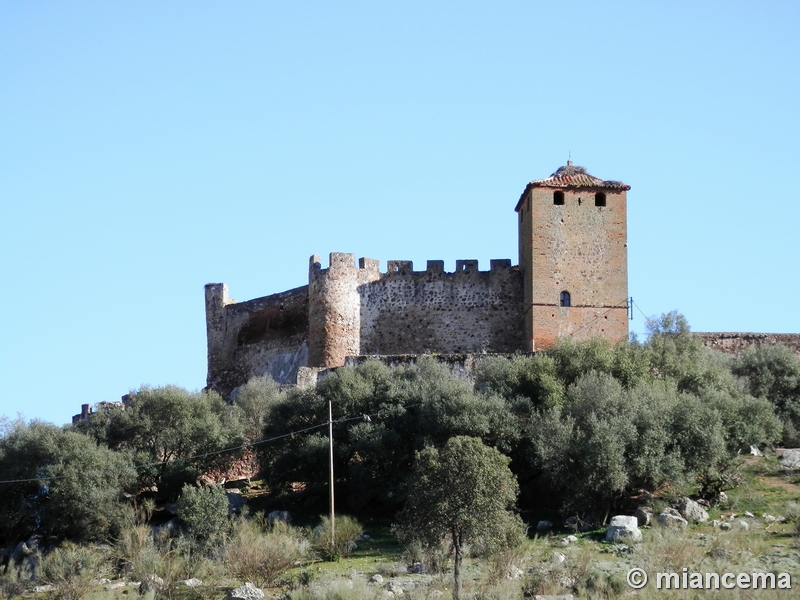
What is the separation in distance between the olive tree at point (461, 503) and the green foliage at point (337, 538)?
1.98 metres

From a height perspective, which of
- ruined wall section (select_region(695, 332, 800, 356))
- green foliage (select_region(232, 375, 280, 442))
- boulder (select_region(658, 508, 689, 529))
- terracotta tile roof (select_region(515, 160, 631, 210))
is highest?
terracotta tile roof (select_region(515, 160, 631, 210))

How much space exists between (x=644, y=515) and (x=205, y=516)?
933cm

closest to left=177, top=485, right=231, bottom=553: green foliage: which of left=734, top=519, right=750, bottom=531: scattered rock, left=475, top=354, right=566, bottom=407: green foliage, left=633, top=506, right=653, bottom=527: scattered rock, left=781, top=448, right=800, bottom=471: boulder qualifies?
left=475, top=354, right=566, bottom=407: green foliage

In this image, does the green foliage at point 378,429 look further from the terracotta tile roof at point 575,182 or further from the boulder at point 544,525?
the terracotta tile roof at point 575,182

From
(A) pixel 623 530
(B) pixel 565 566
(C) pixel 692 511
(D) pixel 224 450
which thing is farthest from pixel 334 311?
(B) pixel 565 566

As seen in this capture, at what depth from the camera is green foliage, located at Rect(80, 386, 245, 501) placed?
3622 cm

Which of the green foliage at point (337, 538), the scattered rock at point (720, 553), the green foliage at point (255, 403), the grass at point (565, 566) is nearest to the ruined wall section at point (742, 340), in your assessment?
A: the green foliage at point (255, 403)

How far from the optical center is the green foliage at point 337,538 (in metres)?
30.4

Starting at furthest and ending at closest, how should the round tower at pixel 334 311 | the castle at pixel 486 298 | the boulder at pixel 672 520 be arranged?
the round tower at pixel 334 311
the castle at pixel 486 298
the boulder at pixel 672 520

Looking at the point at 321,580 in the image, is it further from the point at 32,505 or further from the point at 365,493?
the point at 32,505

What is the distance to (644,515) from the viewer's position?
31.2 metres

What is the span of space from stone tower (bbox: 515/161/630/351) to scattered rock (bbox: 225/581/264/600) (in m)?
18.5

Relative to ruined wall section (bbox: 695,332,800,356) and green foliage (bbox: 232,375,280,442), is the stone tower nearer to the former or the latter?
ruined wall section (bbox: 695,332,800,356)

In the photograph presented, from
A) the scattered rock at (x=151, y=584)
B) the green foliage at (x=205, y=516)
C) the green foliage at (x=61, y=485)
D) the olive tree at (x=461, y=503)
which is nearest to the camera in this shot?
the olive tree at (x=461, y=503)
